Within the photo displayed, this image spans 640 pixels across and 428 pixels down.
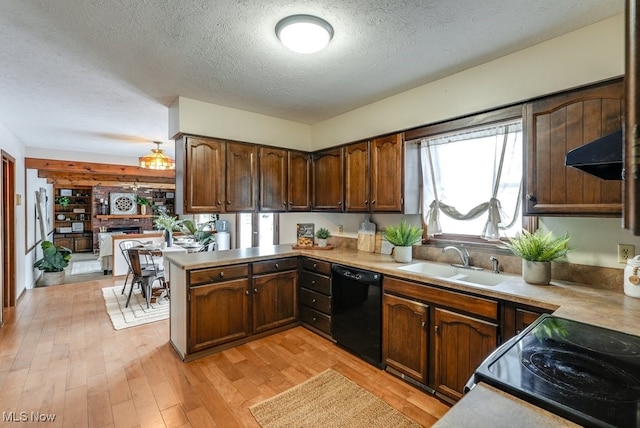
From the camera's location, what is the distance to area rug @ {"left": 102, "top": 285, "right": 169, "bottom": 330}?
3.73 metres

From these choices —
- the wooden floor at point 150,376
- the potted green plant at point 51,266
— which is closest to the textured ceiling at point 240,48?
the wooden floor at point 150,376

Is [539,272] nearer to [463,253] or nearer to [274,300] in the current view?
[463,253]

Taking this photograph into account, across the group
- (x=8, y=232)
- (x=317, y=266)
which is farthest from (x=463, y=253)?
(x=8, y=232)

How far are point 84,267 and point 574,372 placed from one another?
9.25 metres

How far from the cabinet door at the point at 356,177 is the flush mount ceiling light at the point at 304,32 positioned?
Result: 1375 mm

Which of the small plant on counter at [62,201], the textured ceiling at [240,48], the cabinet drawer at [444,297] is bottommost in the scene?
the cabinet drawer at [444,297]

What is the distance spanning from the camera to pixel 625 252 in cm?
186

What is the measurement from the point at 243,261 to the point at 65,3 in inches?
87.5

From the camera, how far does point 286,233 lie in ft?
14.0

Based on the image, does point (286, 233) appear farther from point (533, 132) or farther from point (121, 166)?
point (121, 166)

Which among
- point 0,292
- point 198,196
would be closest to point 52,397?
point 198,196

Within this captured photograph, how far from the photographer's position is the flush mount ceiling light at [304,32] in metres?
1.77

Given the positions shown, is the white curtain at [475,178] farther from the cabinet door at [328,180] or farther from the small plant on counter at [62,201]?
the small plant on counter at [62,201]

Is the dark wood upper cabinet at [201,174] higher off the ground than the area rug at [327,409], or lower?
higher
